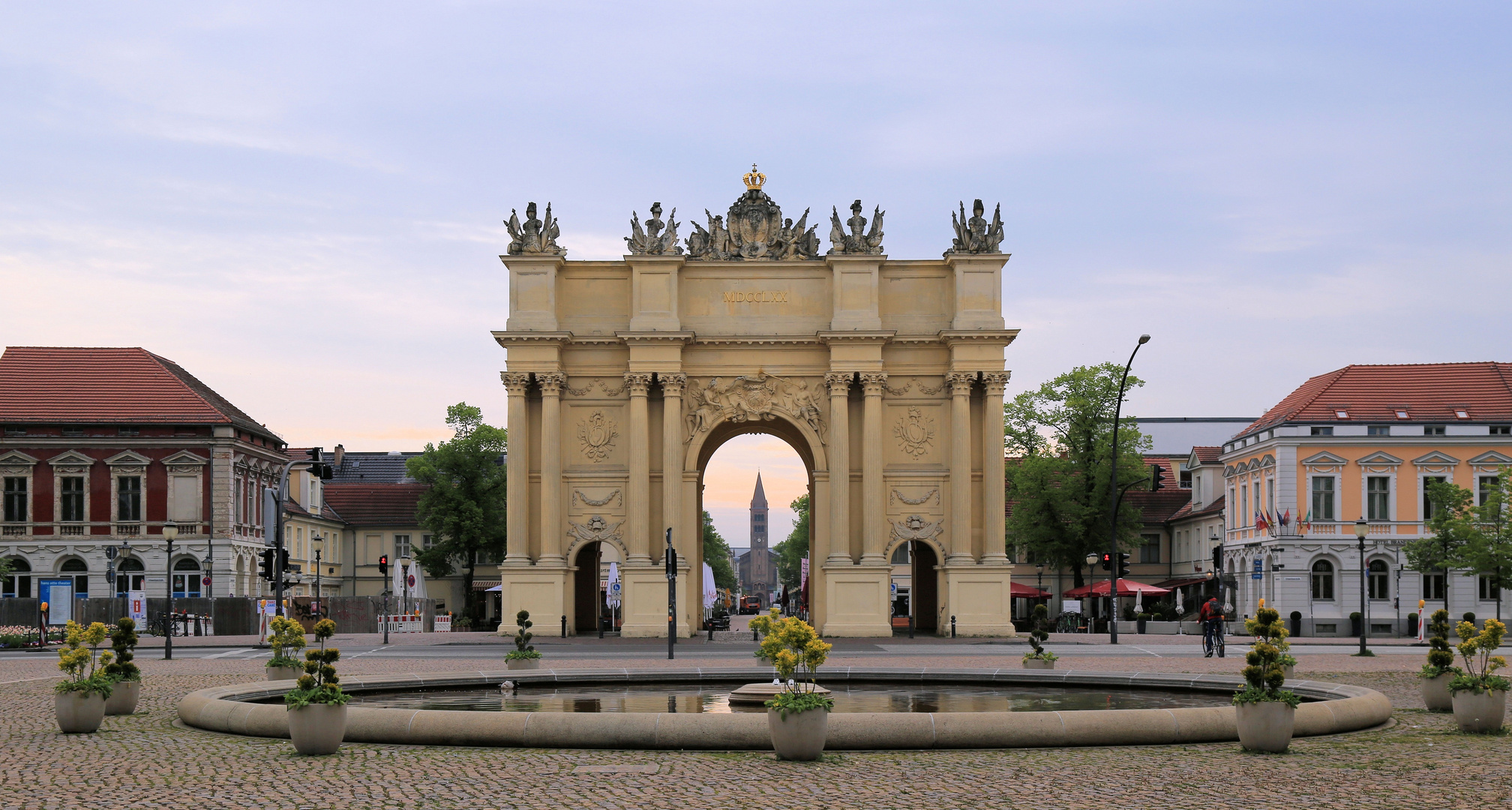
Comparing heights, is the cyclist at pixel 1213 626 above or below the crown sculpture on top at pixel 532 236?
below

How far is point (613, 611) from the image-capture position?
2212 inches

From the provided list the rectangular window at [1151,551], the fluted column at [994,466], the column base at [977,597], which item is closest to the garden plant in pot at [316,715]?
the column base at [977,597]

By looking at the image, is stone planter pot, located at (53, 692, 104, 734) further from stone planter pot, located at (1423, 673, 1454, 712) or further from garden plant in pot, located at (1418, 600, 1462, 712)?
stone planter pot, located at (1423, 673, 1454, 712)

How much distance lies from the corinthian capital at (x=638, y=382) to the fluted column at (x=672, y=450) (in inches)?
16.2

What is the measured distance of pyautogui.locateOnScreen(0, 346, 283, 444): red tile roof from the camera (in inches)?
2721

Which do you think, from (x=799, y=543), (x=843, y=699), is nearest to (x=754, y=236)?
(x=843, y=699)

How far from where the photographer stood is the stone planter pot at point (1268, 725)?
16.1 metres

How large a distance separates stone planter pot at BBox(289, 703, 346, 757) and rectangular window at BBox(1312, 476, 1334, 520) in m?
57.3

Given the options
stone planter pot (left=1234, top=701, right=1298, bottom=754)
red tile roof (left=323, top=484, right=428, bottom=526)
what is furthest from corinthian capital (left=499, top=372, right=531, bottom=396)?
red tile roof (left=323, top=484, right=428, bottom=526)

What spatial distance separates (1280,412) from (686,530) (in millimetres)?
32838

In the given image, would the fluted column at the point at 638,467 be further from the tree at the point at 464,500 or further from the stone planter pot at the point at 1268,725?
the stone planter pot at the point at 1268,725

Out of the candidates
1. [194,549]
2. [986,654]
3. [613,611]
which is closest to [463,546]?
[194,549]

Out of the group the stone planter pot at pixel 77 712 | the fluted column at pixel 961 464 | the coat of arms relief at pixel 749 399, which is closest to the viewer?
the stone planter pot at pixel 77 712

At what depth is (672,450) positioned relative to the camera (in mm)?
51594
